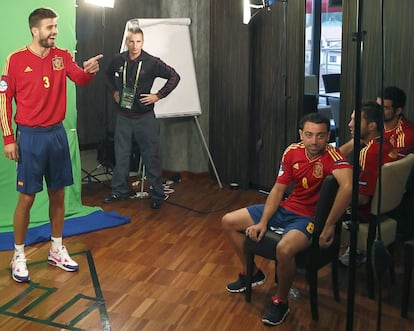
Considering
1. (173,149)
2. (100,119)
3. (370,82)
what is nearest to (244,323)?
(370,82)

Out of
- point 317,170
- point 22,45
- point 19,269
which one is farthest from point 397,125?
point 22,45

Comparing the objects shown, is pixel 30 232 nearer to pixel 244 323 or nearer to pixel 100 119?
pixel 244 323

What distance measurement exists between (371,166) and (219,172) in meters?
2.63

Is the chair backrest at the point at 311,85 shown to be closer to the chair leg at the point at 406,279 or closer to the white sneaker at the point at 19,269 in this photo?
the chair leg at the point at 406,279

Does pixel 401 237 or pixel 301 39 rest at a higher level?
pixel 301 39

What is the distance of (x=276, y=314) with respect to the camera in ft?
8.56

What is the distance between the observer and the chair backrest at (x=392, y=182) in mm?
2697

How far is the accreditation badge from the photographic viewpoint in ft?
14.6

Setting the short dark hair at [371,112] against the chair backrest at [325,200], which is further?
the short dark hair at [371,112]

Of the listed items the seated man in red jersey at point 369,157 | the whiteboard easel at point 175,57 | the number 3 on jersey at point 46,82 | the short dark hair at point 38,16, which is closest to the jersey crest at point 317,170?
the seated man in red jersey at point 369,157

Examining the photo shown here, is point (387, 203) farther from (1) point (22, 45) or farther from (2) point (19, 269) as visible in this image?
(1) point (22, 45)

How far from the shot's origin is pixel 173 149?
5.50 m

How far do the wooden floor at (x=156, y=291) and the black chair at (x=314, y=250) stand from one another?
0.15 metres

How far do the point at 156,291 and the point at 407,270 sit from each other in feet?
4.29
